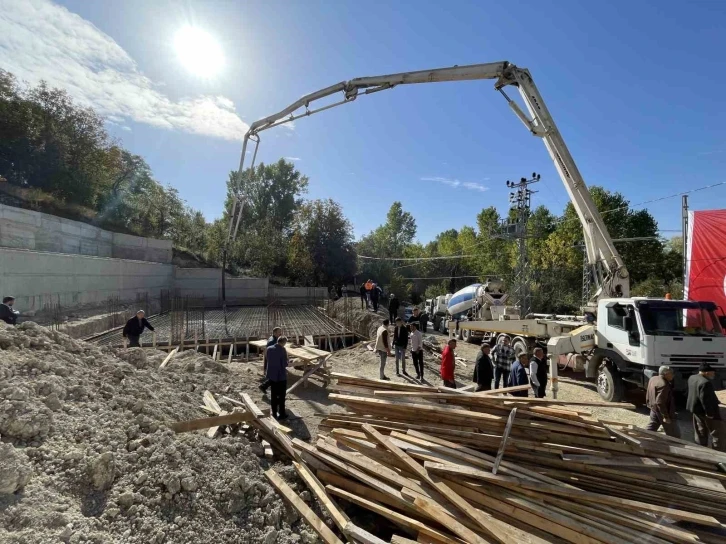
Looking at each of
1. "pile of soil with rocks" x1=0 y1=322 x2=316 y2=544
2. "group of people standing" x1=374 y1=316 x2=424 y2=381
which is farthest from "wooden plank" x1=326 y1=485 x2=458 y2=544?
"group of people standing" x1=374 y1=316 x2=424 y2=381

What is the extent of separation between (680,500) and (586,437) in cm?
84

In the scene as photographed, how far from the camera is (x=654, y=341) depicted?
7359mm

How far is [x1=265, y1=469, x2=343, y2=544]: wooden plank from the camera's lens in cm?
349

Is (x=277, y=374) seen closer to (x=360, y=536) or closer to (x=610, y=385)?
(x=360, y=536)

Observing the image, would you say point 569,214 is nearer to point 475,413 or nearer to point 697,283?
point 697,283

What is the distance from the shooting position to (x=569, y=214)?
32125mm

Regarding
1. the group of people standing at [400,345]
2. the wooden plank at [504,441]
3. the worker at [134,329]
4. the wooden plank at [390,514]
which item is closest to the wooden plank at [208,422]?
the wooden plank at [390,514]

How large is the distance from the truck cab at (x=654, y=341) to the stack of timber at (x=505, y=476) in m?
3.98

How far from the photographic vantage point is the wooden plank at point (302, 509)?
Result: 3486mm

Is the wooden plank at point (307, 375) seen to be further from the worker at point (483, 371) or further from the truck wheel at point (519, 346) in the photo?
the truck wheel at point (519, 346)

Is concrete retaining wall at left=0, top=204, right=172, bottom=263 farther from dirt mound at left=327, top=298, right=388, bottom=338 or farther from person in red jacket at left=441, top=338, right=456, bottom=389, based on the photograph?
person in red jacket at left=441, top=338, right=456, bottom=389

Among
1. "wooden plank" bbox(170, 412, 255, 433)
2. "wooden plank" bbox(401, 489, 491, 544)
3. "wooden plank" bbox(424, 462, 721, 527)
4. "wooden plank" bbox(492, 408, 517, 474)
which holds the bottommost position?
"wooden plank" bbox(401, 489, 491, 544)

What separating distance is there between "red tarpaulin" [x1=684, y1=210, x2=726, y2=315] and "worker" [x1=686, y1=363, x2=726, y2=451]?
12078 mm

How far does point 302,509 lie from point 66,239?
22.1 m
